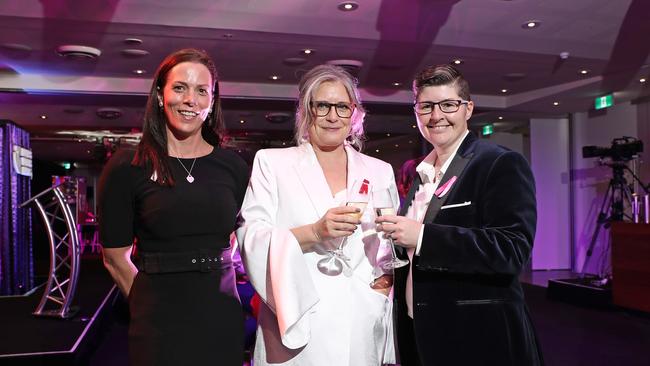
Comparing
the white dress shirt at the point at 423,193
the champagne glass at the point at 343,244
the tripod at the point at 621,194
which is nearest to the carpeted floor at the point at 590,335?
the tripod at the point at 621,194

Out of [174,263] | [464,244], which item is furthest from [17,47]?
[464,244]

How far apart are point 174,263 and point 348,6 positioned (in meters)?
4.25

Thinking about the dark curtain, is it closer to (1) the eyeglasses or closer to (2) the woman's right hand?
(1) the eyeglasses

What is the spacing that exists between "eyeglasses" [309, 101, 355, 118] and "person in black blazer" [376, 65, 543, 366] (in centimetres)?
26

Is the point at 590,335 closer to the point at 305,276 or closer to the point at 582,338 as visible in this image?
the point at 582,338

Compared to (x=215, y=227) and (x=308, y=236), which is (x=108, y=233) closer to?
(x=215, y=227)

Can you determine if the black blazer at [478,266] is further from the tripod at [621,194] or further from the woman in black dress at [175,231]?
the tripod at [621,194]

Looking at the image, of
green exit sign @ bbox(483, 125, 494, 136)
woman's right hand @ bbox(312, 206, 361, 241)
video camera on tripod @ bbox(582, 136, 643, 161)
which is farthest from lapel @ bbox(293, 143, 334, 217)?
green exit sign @ bbox(483, 125, 494, 136)

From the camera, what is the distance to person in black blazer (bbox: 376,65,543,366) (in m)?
1.71

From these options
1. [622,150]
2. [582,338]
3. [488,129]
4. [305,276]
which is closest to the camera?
[305,276]

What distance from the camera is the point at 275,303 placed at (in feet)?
5.73

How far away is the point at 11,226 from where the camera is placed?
7.33 m

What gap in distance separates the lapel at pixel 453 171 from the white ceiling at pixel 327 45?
3.82 m

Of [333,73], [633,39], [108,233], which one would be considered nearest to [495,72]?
[633,39]
